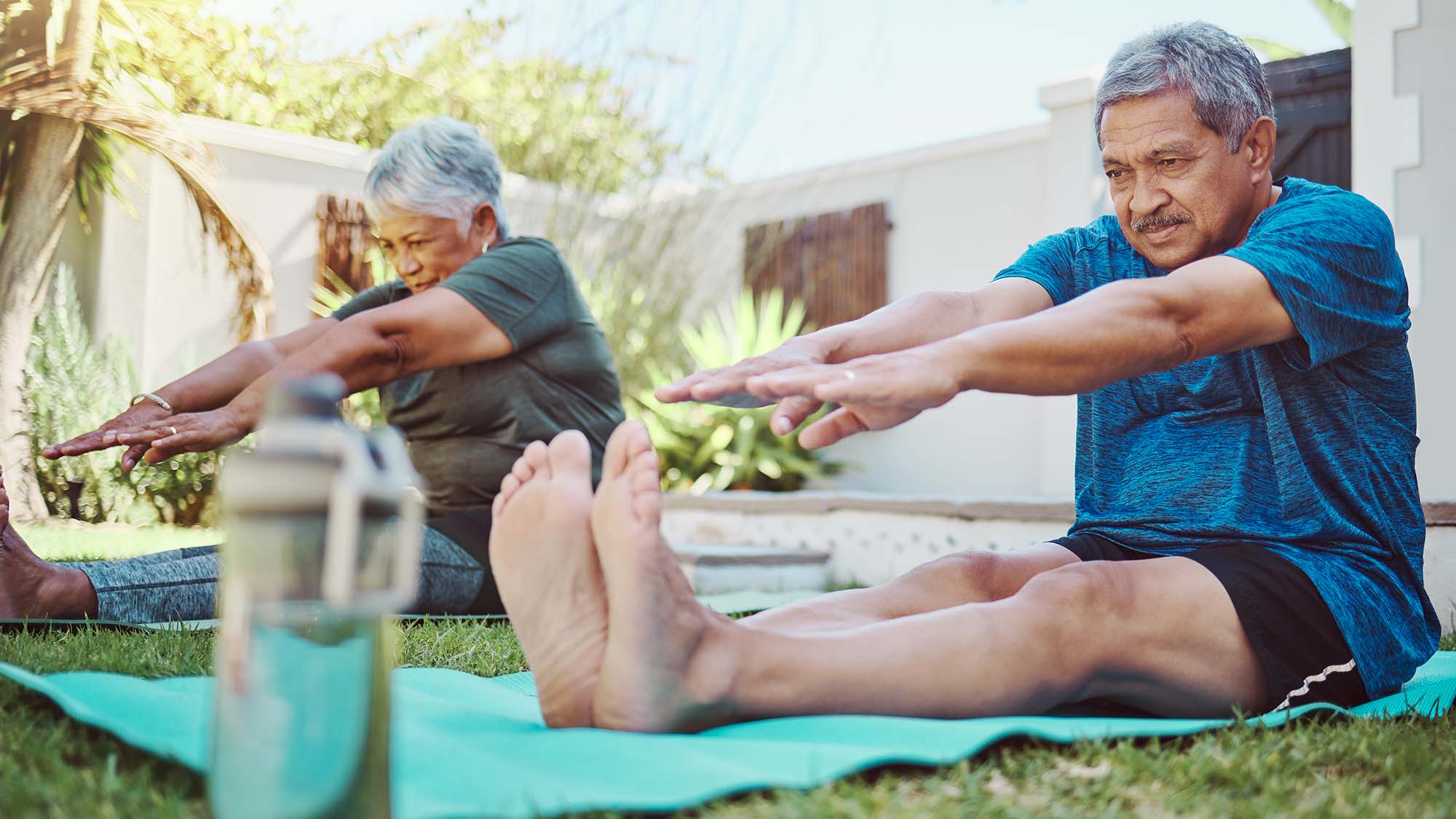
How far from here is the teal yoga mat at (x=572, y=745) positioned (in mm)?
1243

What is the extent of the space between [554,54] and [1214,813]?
651cm

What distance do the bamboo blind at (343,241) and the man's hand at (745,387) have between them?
319 centimetres

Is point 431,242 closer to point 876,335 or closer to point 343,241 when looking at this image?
point 876,335

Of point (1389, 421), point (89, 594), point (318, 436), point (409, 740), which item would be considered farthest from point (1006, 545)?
point (318, 436)

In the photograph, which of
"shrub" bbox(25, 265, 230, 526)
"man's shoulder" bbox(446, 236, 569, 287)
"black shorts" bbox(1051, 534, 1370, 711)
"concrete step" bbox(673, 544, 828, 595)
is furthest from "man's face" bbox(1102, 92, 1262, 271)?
"concrete step" bbox(673, 544, 828, 595)

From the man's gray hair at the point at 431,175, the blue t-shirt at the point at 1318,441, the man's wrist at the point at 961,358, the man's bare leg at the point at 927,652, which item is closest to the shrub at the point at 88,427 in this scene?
the man's gray hair at the point at 431,175

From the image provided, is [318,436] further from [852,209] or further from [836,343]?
[852,209]

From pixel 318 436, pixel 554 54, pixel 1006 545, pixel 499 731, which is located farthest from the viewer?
pixel 554 54

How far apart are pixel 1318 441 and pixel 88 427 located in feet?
9.55

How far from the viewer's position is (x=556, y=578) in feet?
4.83

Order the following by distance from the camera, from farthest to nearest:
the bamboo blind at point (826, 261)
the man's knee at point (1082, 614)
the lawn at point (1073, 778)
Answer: the bamboo blind at point (826, 261) → the man's knee at point (1082, 614) → the lawn at point (1073, 778)

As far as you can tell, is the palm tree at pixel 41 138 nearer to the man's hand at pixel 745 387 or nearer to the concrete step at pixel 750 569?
the man's hand at pixel 745 387

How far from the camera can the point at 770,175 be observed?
29.0 ft

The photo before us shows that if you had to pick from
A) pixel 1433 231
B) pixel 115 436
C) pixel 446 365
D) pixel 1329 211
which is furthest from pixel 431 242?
pixel 1433 231
